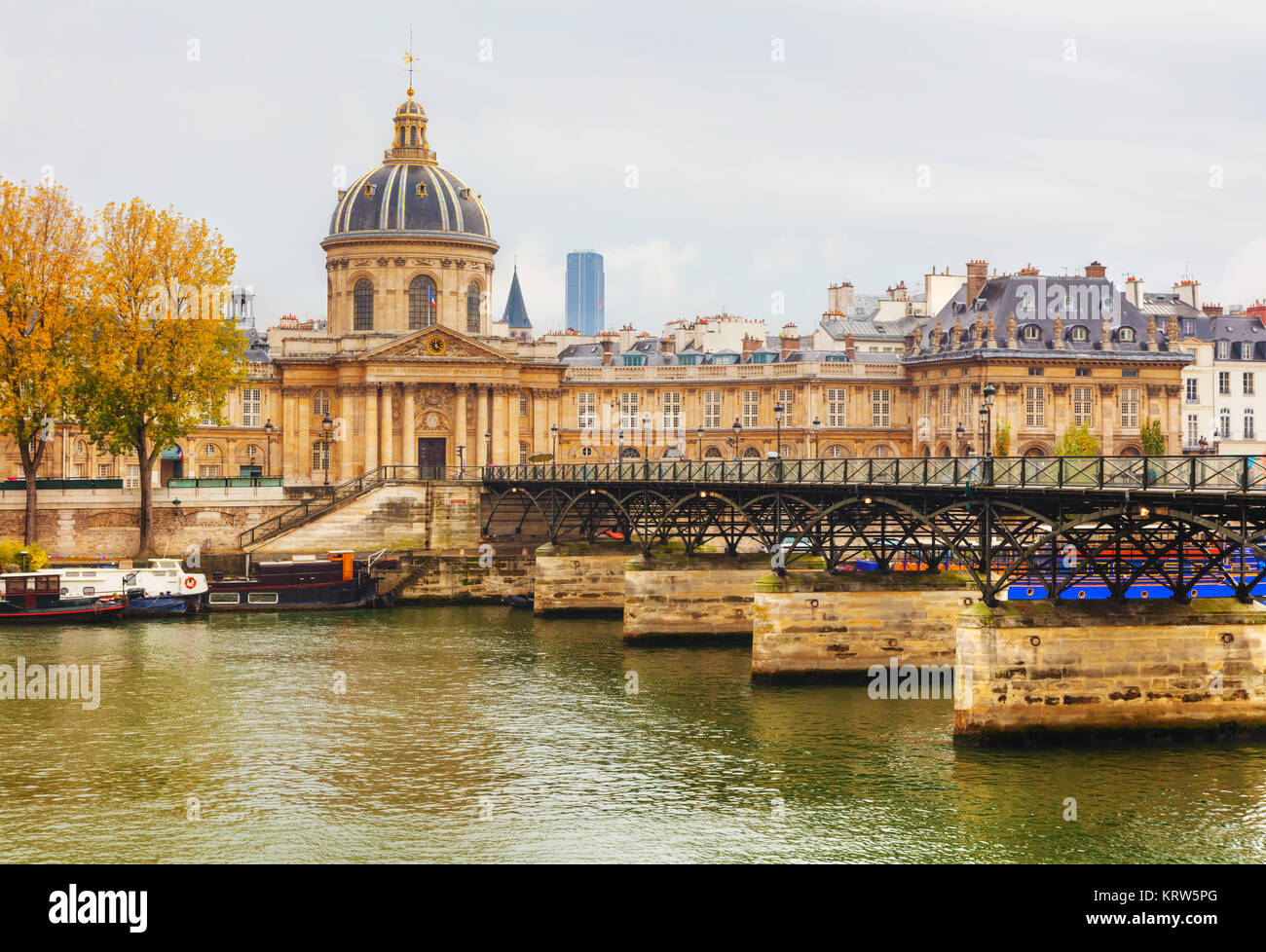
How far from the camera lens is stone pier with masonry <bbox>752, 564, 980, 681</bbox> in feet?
164


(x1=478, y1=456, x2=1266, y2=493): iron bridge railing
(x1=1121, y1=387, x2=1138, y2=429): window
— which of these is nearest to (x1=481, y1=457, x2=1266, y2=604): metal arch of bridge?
(x1=478, y1=456, x2=1266, y2=493): iron bridge railing

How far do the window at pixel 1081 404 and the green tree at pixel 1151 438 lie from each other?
148 inches

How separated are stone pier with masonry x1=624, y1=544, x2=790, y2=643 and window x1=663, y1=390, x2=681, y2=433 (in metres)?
56.0

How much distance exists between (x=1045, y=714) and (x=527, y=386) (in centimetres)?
7774

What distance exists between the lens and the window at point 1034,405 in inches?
4198

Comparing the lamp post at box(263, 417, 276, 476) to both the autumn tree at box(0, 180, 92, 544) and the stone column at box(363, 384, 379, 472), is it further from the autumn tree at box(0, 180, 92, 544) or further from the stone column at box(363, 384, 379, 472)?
the autumn tree at box(0, 180, 92, 544)

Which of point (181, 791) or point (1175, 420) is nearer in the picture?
point (181, 791)

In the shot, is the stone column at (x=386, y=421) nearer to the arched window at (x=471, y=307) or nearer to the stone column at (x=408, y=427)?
the stone column at (x=408, y=427)

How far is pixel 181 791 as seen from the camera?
36.6 metres

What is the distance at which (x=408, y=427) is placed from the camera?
347ft

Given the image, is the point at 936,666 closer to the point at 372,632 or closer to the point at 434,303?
the point at 372,632

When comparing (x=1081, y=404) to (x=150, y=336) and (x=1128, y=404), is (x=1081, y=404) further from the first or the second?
(x=150, y=336)
